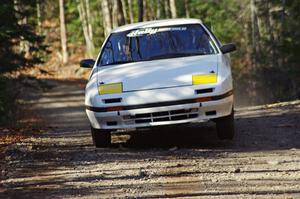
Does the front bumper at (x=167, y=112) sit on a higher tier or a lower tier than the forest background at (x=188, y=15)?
higher

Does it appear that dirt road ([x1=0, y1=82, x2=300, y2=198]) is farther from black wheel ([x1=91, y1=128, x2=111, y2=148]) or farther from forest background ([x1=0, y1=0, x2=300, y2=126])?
forest background ([x1=0, y1=0, x2=300, y2=126])

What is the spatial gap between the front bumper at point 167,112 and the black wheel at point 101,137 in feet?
1.03

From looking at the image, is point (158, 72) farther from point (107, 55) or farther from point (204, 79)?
point (107, 55)

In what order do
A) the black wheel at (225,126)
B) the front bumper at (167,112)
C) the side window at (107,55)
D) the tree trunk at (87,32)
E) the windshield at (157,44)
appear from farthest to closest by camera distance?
the tree trunk at (87,32) → the side window at (107,55) → the windshield at (157,44) → the black wheel at (225,126) → the front bumper at (167,112)

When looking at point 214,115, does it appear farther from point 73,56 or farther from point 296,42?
point 73,56

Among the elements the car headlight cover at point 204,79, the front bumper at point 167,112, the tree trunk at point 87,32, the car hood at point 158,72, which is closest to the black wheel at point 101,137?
the front bumper at point 167,112

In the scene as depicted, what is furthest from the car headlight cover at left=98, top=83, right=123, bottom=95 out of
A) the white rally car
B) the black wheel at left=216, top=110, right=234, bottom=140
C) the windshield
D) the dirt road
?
the black wheel at left=216, top=110, right=234, bottom=140

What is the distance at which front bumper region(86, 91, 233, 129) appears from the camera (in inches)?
311

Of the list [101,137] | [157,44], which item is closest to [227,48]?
[157,44]

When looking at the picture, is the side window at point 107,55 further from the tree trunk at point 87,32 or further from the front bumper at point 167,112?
the tree trunk at point 87,32

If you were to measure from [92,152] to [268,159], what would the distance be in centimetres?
254

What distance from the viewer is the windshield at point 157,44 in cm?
912

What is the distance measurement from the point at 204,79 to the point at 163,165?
1546 mm

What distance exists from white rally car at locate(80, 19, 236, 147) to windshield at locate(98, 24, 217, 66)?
0.03 m
